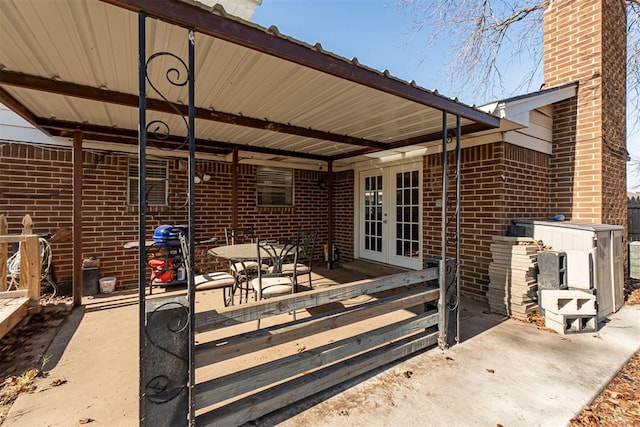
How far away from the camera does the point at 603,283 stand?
11.9 feet

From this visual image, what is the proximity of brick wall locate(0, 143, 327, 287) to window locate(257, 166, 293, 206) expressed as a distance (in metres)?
0.21

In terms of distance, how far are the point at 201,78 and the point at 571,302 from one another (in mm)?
4415

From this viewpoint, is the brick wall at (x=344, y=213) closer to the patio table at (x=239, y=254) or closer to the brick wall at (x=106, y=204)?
the brick wall at (x=106, y=204)

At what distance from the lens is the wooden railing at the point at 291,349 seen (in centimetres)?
174

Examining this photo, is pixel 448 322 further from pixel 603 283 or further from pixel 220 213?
pixel 220 213

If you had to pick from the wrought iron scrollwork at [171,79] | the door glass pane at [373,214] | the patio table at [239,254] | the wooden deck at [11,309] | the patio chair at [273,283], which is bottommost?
the wooden deck at [11,309]

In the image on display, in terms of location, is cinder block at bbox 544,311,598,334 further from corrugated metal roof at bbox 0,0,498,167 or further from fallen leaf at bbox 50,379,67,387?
Answer: fallen leaf at bbox 50,379,67,387

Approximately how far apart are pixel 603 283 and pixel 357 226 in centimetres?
415

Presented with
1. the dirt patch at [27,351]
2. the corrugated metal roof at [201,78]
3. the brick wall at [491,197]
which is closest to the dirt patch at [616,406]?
the brick wall at [491,197]

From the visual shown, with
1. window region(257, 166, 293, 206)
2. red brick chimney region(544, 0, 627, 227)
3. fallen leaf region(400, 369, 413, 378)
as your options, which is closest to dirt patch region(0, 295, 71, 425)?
fallen leaf region(400, 369, 413, 378)

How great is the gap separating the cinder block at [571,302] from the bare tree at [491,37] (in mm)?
4594

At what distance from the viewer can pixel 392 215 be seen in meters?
5.93

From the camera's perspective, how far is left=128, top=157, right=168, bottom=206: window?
500 centimetres

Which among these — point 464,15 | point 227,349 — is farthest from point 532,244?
point 464,15
